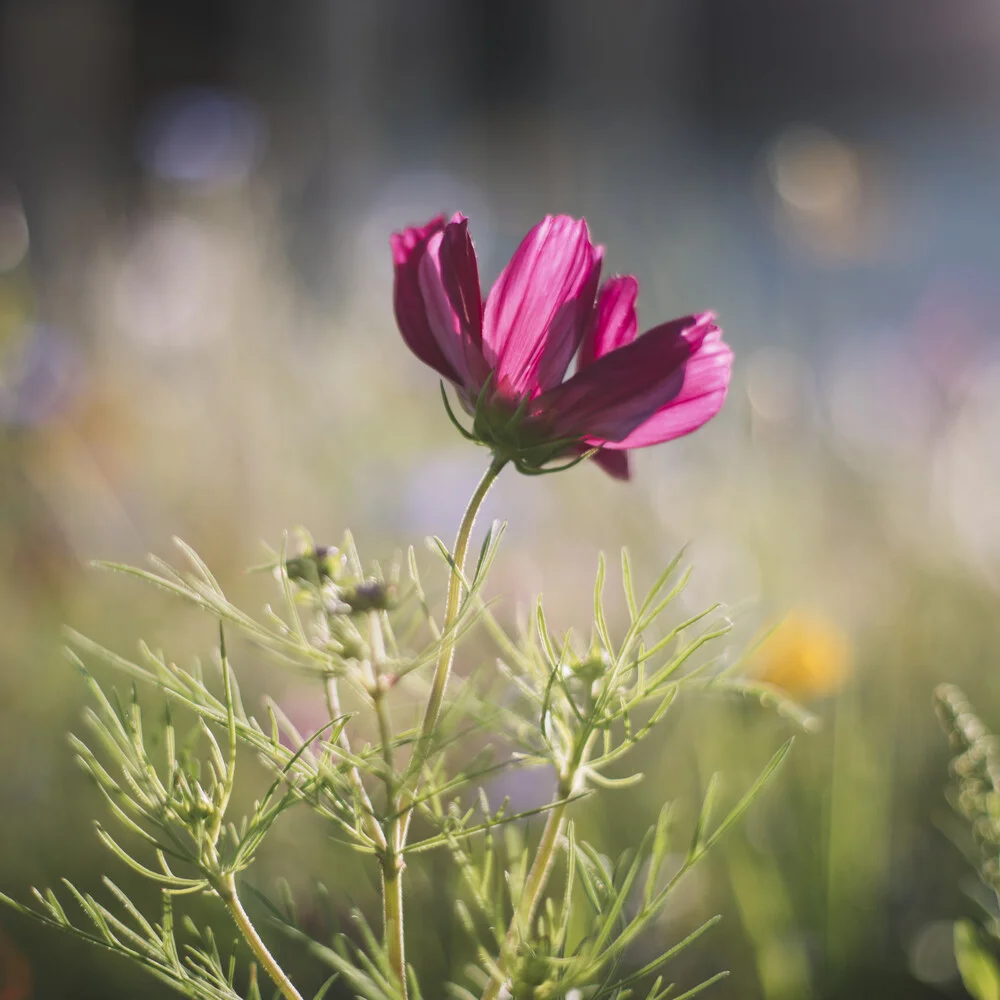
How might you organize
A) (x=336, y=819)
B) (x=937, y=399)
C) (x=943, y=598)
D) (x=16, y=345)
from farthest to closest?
1. (x=937, y=399)
2. (x=943, y=598)
3. (x=16, y=345)
4. (x=336, y=819)

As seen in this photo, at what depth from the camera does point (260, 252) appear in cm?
126

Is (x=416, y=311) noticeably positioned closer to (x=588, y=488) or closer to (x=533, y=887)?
(x=533, y=887)

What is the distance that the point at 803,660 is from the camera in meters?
0.72

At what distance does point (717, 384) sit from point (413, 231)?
0.11 m

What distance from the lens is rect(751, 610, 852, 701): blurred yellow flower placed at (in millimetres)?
715

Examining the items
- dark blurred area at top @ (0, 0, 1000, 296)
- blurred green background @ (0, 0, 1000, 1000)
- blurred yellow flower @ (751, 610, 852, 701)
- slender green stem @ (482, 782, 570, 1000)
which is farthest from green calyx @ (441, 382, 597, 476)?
dark blurred area at top @ (0, 0, 1000, 296)

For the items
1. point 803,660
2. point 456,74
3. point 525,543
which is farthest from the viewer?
point 456,74

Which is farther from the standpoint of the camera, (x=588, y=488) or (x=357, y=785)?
(x=588, y=488)

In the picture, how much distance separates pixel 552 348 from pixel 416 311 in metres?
0.05

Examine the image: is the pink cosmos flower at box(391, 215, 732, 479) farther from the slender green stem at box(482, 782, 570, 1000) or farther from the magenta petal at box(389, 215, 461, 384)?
the slender green stem at box(482, 782, 570, 1000)

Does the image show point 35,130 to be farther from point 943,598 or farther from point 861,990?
point 861,990

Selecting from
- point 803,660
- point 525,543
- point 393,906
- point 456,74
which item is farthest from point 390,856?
point 456,74

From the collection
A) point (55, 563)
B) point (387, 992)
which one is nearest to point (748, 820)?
point (387, 992)

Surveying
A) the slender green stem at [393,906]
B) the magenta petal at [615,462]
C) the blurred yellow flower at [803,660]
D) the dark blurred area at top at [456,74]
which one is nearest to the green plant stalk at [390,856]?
the slender green stem at [393,906]
